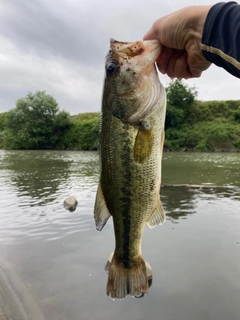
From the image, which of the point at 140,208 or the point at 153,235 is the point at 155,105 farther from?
the point at 153,235

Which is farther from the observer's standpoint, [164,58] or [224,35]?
[164,58]

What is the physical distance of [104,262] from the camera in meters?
6.79

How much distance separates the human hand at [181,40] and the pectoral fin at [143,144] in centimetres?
67

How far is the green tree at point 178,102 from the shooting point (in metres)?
47.2

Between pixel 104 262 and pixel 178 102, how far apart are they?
4714 centimetres

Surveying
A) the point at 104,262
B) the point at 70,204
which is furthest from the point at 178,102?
the point at 104,262

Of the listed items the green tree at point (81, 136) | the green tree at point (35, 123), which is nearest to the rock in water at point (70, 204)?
the green tree at point (81, 136)

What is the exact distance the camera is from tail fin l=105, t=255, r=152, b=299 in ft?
8.77

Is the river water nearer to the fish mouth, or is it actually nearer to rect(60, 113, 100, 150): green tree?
the fish mouth

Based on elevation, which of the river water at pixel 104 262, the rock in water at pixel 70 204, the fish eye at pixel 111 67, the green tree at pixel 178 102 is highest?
the green tree at pixel 178 102

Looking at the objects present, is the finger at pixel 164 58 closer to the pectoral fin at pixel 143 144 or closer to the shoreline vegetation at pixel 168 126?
the pectoral fin at pixel 143 144

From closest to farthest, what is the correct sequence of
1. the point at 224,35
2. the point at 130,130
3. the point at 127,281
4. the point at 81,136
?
the point at 224,35 < the point at 130,130 < the point at 127,281 < the point at 81,136

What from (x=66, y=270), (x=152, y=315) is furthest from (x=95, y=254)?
(x=152, y=315)

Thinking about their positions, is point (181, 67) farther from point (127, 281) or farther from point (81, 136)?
point (81, 136)
